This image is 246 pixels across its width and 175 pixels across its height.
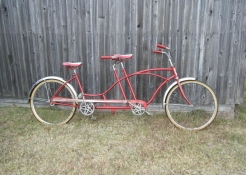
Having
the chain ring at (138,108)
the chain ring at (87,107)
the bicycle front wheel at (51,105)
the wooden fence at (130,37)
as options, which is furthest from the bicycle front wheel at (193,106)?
the bicycle front wheel at (51,105)

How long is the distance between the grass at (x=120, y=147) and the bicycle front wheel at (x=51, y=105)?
0.50 feet

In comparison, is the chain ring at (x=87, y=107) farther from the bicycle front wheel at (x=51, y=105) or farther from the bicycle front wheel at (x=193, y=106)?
the bicycle front wheel at (x=193, y=106)

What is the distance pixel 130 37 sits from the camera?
13.0 ft

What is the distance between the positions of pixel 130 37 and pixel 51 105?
1.77 m

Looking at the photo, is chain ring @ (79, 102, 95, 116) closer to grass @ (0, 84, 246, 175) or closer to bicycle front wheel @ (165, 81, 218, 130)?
grass @ (0, 84, 246, 175)

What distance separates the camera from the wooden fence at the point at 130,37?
378 cm

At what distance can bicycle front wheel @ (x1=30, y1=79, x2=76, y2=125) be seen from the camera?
390 cm

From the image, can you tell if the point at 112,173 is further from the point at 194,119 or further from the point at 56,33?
the point at 56,33

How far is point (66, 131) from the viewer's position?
3.66 meters

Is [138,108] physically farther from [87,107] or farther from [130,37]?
[130,37]

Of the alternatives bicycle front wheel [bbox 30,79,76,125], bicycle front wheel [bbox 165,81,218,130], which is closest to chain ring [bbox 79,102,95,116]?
bicycle front wheel [bbox 30,79,76,125]

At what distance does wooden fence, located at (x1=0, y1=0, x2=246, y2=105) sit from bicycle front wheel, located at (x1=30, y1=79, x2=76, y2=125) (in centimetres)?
31

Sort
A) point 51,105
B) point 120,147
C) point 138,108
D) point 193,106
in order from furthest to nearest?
point 193,106
point 51,105
point 138,108
point 120,147

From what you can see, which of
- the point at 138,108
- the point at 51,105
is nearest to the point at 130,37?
the point at 138,108
